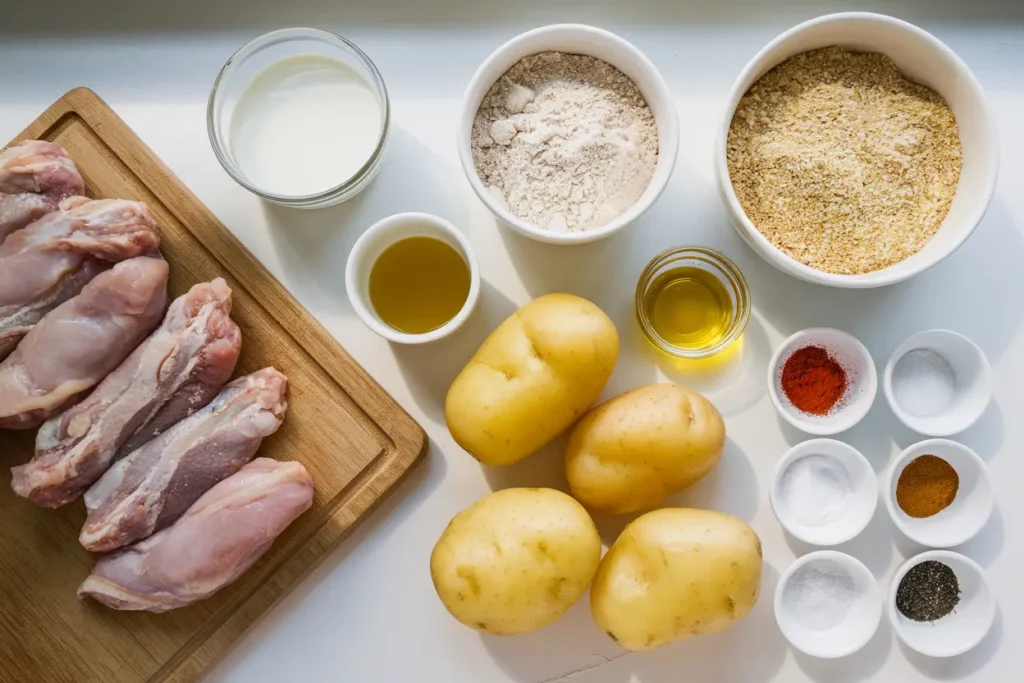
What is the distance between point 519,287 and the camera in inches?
53.6

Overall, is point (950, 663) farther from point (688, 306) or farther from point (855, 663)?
point (688, 306)

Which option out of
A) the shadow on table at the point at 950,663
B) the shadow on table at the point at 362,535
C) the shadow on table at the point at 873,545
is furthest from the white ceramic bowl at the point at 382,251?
the shadow on table at the point at 950,663

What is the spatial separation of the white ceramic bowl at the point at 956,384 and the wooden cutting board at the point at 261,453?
73 centimetres

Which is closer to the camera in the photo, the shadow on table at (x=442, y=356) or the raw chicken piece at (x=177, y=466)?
the raw chicken piece at (x=177, y=466)

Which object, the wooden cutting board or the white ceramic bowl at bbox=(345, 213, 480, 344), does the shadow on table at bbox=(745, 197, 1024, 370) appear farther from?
the wooden cutting board

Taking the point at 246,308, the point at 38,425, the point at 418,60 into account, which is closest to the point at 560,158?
the point at 418,60

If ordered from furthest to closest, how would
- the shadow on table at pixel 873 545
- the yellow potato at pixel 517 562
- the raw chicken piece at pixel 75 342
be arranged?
1. the shadow on table at pixel 873 545
2. the raw chicken piece at pixel 75 342
3. the yellow potato at pixel 517 562

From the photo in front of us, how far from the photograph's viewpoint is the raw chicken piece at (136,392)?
4.07 ft

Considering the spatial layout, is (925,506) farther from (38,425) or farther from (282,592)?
(38,425)

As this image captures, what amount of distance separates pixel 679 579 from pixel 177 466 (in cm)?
73

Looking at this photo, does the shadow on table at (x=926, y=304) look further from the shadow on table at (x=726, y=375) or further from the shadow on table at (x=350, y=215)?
the shadow on table at (x=350, y=215)

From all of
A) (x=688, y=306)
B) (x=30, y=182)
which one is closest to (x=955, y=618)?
(x=688, y=306)

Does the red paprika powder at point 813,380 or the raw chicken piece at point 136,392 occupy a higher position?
the raw chicken piece at point 136,392

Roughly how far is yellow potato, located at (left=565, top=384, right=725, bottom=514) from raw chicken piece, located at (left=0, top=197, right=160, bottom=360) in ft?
2.38
